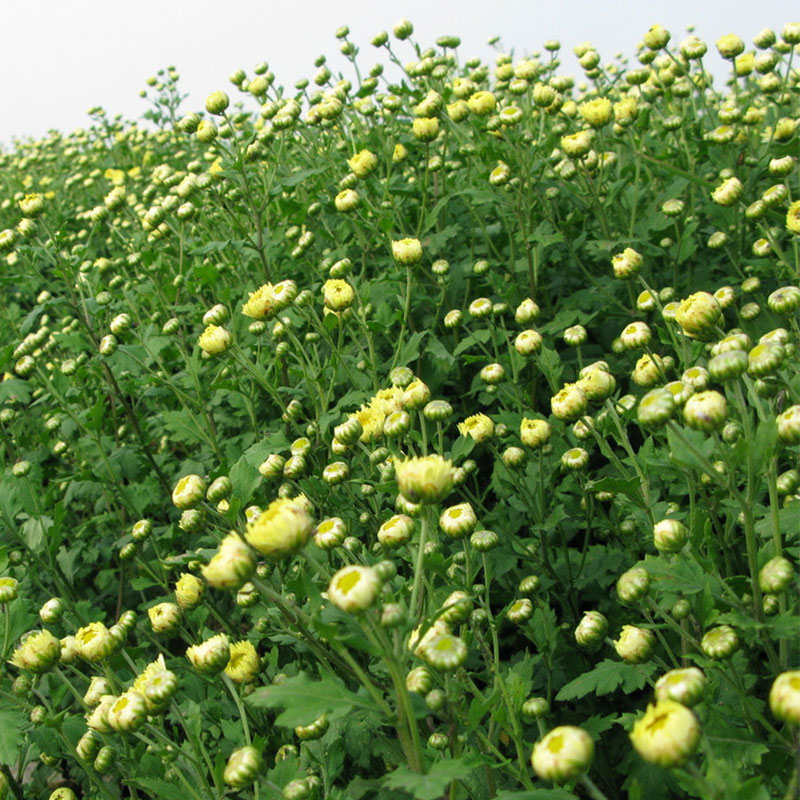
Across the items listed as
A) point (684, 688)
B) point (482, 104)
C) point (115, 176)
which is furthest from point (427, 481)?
point (115, 176)

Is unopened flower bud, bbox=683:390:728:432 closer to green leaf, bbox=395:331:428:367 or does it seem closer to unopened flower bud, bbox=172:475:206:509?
unopened flower bud, bbox=172:475:206:509

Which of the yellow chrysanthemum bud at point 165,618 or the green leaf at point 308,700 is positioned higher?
the green leaf at point 308,700

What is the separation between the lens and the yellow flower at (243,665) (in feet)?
6.19

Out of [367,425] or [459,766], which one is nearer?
[459,766]

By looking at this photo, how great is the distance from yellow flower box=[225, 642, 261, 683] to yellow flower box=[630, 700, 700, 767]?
3.53ft

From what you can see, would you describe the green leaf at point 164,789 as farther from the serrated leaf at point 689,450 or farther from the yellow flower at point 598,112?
the yellow flower at point 598,112

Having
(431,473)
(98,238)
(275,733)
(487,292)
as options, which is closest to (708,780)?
(431,473)

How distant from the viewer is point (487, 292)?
345 centimetres

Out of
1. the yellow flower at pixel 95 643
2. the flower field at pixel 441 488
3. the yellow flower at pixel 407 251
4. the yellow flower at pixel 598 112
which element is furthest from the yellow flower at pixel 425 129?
the yellow flower at pixel 95 643

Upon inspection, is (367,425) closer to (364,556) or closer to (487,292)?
(364,556)

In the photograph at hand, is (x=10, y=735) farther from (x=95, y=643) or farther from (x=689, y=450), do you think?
(x=689, y=450)

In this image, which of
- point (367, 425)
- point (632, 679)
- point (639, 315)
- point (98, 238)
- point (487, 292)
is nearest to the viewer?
point (632, 679)

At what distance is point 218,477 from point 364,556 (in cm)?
64

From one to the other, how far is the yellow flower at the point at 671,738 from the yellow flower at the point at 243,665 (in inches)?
42.3
